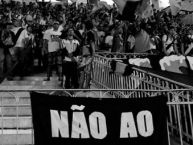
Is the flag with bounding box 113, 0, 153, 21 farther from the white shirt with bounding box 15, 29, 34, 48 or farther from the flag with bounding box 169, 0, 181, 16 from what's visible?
the flag with bounding box 169, 0, 181, 16

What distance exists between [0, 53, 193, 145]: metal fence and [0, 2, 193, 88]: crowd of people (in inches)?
45.6

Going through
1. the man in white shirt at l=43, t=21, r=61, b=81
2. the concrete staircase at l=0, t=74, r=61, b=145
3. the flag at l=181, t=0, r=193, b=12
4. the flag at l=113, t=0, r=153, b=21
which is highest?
the flag at l=181, t=0, r=193, b=12

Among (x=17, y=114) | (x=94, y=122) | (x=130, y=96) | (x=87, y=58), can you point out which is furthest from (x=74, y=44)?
(x=94, y=122)

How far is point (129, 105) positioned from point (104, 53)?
7.26m

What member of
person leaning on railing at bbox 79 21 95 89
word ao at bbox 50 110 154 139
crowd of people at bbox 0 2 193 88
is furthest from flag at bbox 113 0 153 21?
word ao at bbox 50 110 154 139

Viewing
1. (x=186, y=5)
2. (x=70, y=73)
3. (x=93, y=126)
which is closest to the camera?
(x=93, y=126)

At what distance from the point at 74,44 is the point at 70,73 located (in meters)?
1.47

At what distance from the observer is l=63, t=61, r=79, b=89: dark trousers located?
35.3ft

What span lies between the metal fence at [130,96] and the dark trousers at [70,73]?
1.08 m

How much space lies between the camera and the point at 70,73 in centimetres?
1076

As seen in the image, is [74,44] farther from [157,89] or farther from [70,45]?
[157,89]

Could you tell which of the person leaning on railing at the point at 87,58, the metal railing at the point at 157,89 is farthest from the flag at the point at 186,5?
the metal railing at the point at 157,89

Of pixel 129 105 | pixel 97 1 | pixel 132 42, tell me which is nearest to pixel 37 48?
pixel 132 42

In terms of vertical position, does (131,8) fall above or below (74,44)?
above
